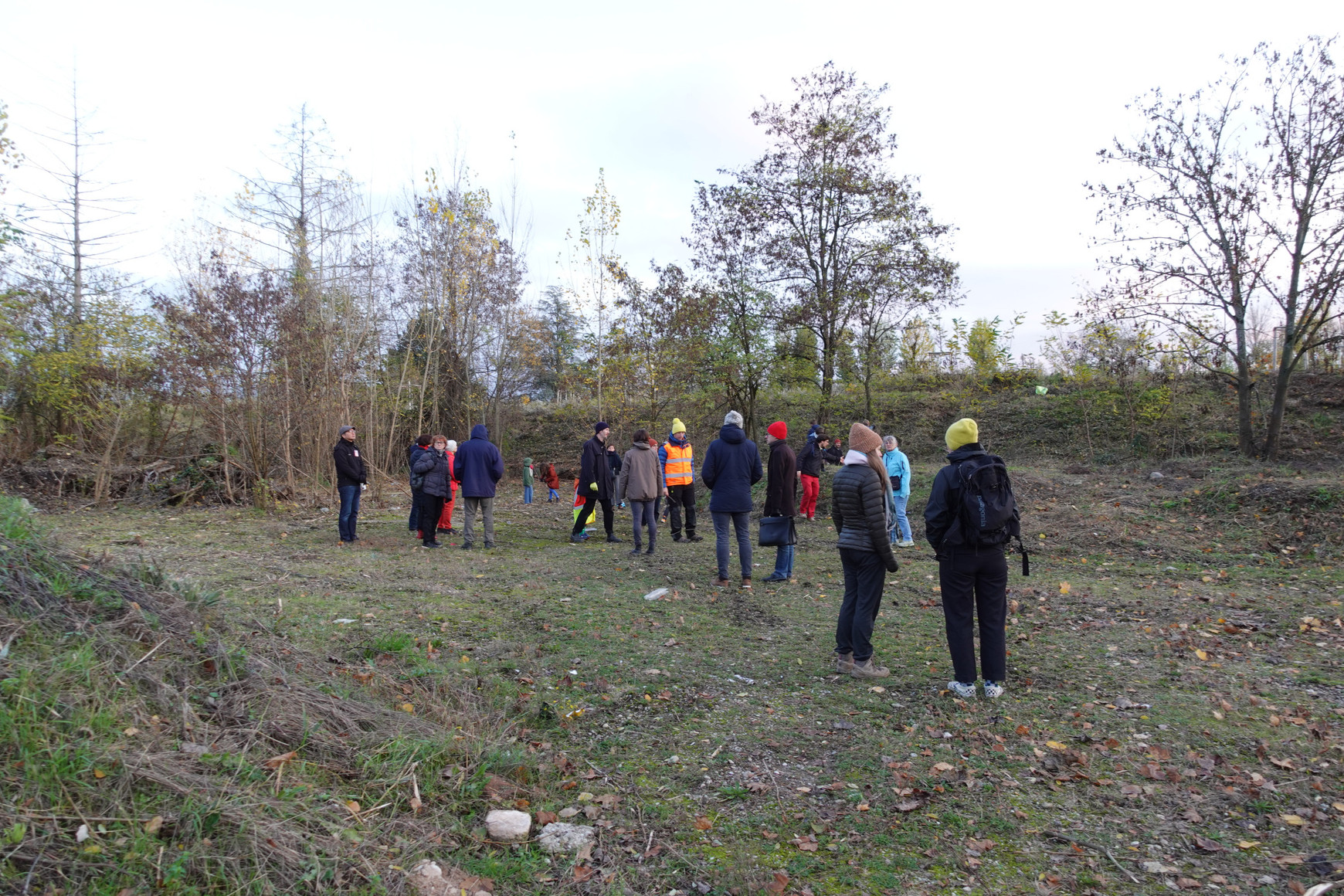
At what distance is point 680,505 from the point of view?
12.5m

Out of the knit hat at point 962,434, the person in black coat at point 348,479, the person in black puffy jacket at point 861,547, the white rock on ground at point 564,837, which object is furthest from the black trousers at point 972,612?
the person in black coat at point 348,479

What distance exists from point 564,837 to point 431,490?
8376 millimetres

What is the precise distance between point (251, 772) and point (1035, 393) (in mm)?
22145

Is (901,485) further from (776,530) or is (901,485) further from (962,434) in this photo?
(962,434)

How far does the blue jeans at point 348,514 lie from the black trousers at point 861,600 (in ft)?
25.8

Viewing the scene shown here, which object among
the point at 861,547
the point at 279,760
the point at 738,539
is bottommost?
the point at 279,760

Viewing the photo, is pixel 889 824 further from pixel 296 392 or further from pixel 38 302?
pixel 38 302

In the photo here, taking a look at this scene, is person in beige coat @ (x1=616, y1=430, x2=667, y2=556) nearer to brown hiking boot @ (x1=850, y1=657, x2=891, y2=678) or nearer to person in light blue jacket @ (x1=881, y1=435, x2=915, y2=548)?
person in light blue jacket @ (x1=881, y1=435, x2=915, y2=548)

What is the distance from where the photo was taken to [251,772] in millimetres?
3131

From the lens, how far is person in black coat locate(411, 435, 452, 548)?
11.1 meters

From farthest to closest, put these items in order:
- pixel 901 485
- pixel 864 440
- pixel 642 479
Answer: pixel 901 485 → pixel 642 479 → pixel 864 440

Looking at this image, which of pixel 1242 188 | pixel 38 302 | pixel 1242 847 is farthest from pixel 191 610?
pixel 1242 188

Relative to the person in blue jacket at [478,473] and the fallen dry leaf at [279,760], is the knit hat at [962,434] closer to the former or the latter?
the fallen dry leaf at [279,760]

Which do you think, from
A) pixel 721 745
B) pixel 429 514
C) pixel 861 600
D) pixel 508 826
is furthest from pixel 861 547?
pixel 429 514
